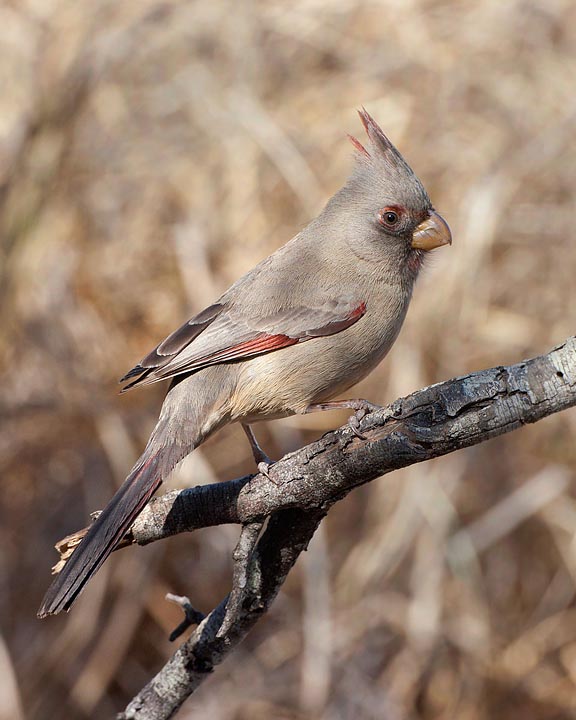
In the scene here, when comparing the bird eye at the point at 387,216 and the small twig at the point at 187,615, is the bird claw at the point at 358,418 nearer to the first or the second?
the small twig at the point at 187,615

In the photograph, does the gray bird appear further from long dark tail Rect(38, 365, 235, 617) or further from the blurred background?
the blurred background

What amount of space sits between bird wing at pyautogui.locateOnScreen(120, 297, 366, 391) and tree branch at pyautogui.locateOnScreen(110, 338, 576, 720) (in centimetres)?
51

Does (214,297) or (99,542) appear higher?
(214,297)

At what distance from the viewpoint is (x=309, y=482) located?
1982 millimetres

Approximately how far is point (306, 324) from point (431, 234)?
0.56 meters

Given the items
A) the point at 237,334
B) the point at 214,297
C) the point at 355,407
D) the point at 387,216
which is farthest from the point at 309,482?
the point at 214,297

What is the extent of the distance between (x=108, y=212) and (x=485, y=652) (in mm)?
2949

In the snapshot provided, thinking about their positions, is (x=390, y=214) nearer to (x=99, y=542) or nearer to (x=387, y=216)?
(x=387, y=216)

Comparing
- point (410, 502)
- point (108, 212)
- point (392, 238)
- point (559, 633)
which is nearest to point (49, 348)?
point (108, 212)

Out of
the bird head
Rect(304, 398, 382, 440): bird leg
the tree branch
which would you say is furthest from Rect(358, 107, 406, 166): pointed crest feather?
the tree branch

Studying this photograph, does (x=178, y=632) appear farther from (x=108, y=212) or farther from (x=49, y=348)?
(x=108, y=212)

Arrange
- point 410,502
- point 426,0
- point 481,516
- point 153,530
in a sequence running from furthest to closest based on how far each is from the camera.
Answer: point 426,0
point 481,516
point 410,502
point 153,530

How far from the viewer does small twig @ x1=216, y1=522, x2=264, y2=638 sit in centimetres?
204

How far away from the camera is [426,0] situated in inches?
219
